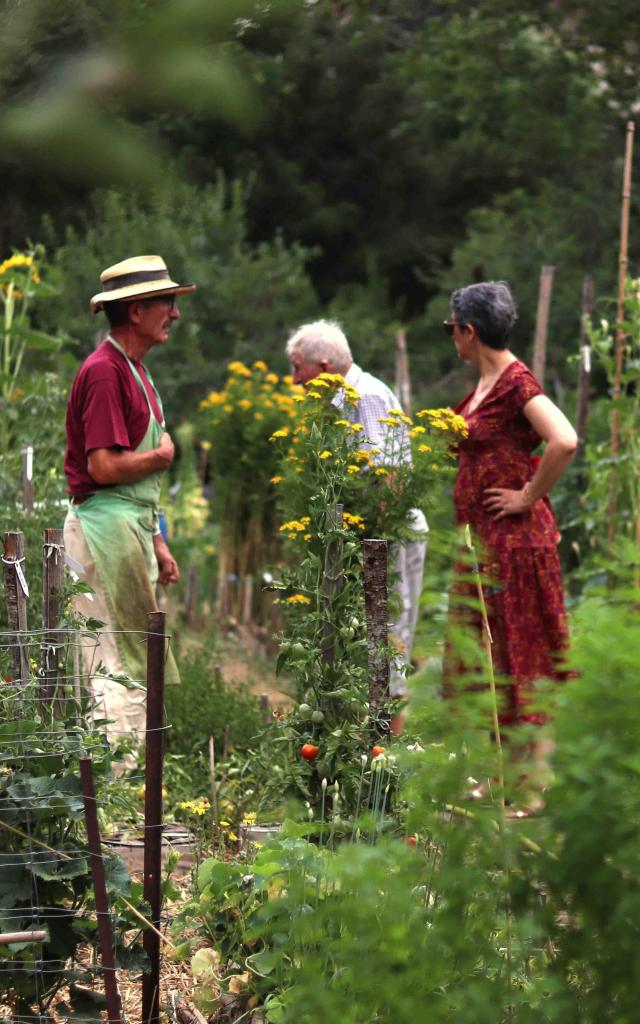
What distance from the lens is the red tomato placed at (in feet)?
11.3

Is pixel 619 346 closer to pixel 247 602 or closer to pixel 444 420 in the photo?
pixel 444 420

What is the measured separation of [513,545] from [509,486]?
20 cm

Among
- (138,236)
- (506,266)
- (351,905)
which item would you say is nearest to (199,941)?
(351,905)

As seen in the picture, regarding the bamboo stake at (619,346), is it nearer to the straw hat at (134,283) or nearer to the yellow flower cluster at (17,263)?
the straw hat at (134,283)

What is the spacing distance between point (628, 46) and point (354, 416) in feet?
43.9

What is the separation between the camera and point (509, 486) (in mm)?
4711

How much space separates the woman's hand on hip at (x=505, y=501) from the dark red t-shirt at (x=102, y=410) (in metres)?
1.12

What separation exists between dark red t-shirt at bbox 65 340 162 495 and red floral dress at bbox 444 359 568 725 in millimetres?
1073

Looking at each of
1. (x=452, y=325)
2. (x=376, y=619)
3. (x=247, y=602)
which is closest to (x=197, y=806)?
(x=376, y=619)

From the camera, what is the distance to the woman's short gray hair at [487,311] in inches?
181

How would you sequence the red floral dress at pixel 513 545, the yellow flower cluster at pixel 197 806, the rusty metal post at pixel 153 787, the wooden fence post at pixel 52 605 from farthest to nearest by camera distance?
the red floral dress at pixel 513 545, the yellow flower cluster at pixel 197 806, the wooden fence post at pixel 52 605, the rusty metal post at pixel 153 787

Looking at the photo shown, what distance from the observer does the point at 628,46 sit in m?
16.7

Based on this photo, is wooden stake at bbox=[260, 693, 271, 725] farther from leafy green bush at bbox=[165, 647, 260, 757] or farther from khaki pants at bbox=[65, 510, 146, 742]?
khaki pants at bbox=[65, 510, 146, 742]

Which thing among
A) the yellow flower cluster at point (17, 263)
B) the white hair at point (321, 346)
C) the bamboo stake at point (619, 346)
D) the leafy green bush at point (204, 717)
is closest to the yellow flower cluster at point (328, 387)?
the white hair at point (321, 346)
